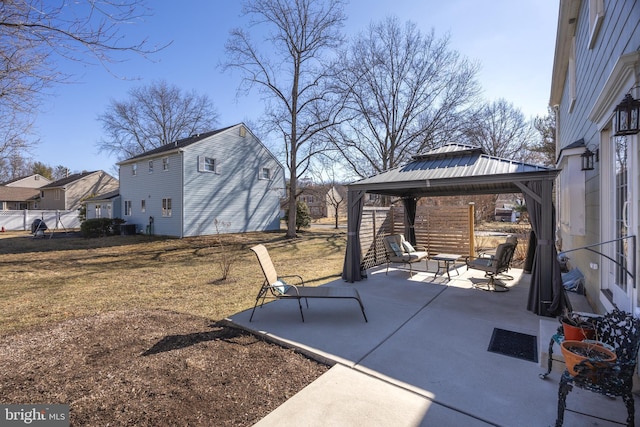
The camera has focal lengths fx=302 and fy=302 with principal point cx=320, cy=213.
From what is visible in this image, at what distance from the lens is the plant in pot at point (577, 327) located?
267 centimetres

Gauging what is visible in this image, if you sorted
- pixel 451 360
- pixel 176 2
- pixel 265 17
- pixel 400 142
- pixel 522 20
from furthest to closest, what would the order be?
pixel 400 142
pixel 265 17
pixel 522 20
pixel 176 2
pixel 451 360

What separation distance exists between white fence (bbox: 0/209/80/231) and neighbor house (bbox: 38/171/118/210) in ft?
13.9

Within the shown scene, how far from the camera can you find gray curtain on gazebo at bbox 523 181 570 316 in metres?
4.88

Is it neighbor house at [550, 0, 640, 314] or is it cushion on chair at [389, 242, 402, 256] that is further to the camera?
cushion on chair at [389, 242, 402, 256]

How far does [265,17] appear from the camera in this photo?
670 inches

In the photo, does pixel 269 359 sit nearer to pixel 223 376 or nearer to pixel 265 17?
pixel 223 376

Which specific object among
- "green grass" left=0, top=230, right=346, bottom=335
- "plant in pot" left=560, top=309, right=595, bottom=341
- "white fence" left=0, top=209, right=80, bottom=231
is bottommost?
"green grass" left=0, top=230, right=346, bottom=335

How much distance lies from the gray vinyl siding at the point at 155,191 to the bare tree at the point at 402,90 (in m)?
10.1

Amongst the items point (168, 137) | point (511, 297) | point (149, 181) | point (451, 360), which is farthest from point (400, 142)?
point (168, 137)

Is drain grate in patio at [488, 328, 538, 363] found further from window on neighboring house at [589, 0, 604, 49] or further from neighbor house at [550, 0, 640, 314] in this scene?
window on neighboring house at [589, 0, 604, 49]

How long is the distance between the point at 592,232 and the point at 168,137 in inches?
1336

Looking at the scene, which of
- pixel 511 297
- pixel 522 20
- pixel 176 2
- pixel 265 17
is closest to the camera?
pixel 176 2

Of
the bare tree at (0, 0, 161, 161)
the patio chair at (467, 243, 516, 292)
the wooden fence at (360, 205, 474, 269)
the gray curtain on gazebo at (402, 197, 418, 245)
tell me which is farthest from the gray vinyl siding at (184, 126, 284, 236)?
the patio chair at (467, 243, 516, 292)

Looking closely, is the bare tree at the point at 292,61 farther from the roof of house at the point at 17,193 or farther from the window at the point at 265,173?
the roof of house at the point at 17,193
